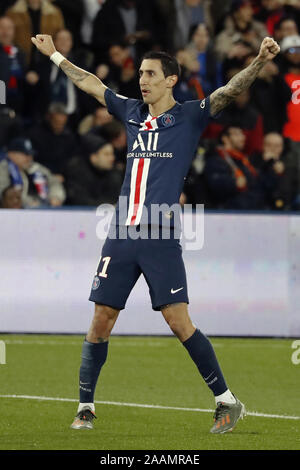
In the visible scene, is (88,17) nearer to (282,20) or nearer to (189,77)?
(189,77)

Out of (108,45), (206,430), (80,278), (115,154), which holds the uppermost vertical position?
(108,45)

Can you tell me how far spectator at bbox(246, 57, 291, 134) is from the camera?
1916 centimetres

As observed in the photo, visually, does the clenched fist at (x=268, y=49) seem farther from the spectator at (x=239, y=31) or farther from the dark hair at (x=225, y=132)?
the spectator at (x=239, y=31)

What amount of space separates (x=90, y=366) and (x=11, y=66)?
9.08m

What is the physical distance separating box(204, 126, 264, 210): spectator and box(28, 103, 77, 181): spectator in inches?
71.5

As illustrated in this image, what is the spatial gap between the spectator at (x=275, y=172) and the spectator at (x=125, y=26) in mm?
2476

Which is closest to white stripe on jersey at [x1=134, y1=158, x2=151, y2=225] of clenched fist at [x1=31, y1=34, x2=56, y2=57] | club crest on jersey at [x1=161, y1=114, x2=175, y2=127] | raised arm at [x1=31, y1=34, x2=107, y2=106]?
club crest on jersey at [x1=161, y1=114, x2=175, y2=127]

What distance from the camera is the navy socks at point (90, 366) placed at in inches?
353

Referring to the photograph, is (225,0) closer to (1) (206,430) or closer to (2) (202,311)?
(2) (202,311)

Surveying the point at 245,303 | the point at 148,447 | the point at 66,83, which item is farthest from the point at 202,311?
the point at 148,447

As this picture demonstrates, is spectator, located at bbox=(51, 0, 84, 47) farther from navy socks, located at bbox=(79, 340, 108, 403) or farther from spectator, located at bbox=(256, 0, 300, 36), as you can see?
navy socks, located at bbox=(79, 340, 108, 403)

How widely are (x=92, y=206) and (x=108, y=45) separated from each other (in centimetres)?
388

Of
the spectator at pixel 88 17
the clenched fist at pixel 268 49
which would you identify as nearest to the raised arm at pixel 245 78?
the clenched fist at pixel 268 49

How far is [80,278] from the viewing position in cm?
1495
